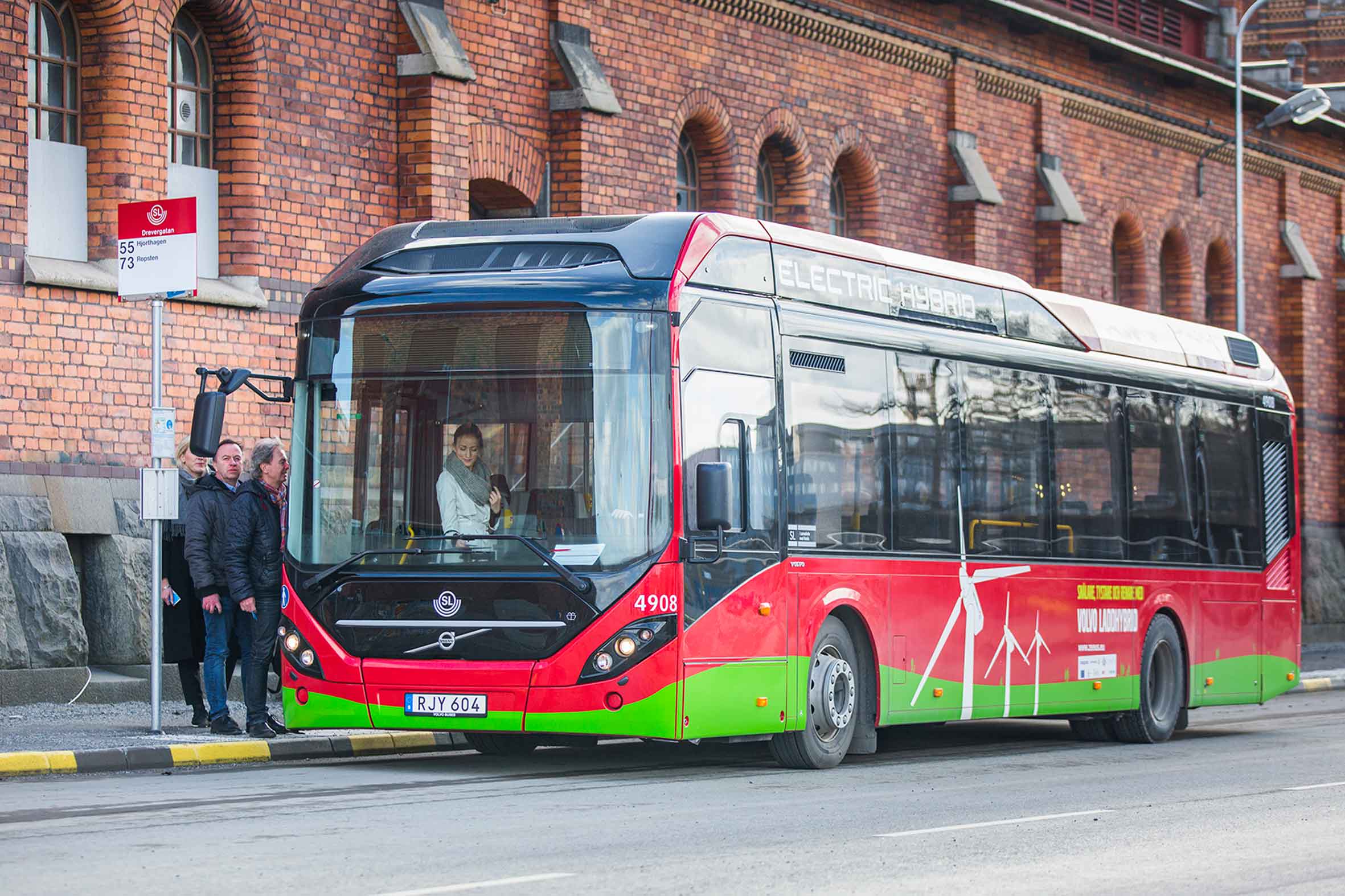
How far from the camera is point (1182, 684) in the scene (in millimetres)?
18422

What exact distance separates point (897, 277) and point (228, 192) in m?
7.63

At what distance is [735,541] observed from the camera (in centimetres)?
1264

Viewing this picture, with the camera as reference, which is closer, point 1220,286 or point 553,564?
point 553,564

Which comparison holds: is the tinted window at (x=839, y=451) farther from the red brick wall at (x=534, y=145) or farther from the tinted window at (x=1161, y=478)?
the red brick wall at (x=534, y=145)

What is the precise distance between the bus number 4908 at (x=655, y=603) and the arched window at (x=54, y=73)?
8.74 meters

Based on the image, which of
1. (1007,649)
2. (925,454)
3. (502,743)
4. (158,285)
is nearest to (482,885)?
(502,743)

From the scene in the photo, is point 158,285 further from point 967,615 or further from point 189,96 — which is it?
point 967,615

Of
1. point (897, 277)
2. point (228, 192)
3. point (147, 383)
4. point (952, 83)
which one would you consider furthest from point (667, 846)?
point (952, 83)

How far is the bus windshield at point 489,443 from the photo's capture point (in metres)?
12.1

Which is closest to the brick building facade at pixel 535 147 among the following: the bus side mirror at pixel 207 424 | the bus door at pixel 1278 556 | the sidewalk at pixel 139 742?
the sidewalk at pixel 139 742

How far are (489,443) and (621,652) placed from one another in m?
1.35

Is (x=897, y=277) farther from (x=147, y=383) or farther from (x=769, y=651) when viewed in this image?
(x=147, y=383)

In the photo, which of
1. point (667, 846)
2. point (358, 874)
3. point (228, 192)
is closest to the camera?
point (358, 874)

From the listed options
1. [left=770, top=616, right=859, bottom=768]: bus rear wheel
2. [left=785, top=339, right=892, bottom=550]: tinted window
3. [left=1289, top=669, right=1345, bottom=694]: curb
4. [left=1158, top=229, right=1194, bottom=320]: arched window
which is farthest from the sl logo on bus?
[left=1158, top=229, right=1194, bottom=320]: arched window
